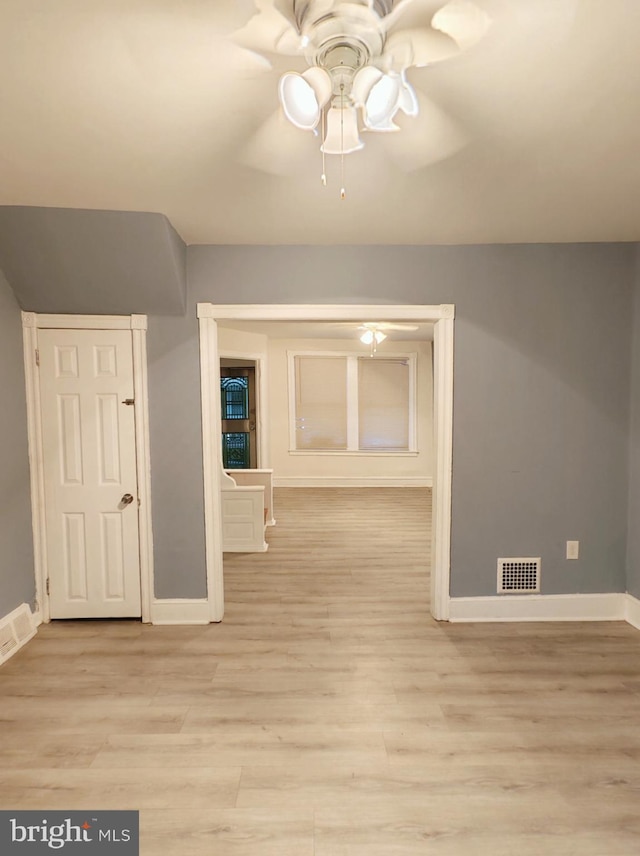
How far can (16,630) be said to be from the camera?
2.85 metres

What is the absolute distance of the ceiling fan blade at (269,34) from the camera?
1.20 meters

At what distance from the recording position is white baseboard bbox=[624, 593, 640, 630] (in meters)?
3.07

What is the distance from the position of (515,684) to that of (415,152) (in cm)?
271

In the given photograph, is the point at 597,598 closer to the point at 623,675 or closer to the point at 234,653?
the point at 623,675

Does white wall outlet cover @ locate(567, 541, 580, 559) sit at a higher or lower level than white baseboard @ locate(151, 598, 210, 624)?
higher

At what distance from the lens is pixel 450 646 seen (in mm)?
2869

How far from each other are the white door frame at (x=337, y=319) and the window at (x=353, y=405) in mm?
4458

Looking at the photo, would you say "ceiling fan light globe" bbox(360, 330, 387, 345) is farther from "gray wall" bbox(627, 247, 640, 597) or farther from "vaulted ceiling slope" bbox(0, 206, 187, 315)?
"vaulted ceiling slope" bbox(0, 206, 187, 315)

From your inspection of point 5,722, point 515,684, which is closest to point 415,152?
point 515,684

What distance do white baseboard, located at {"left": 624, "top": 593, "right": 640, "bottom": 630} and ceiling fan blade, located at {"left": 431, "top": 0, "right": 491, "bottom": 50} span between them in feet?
11.1

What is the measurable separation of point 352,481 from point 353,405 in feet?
4.19

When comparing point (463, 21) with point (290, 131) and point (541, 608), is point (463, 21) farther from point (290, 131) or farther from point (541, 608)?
point (541, 608)

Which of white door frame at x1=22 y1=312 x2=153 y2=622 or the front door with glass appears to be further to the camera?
the front door with glass

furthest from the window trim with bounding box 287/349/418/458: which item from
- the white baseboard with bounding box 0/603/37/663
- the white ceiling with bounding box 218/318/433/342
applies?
the white baseboard with bounding box 0/603/37/663
